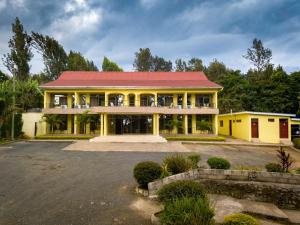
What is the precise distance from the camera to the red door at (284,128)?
23.1 meters

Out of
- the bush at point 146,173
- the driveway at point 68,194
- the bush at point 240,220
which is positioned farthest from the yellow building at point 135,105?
the bush at point 240,220

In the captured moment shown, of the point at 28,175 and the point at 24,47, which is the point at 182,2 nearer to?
the point at 28,175

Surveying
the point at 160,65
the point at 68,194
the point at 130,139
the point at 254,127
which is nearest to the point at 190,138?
the point at 130,139

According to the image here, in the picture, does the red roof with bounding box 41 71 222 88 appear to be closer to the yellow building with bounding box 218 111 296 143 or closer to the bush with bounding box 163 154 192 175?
the yellow building with bounding box 218 111 296 143

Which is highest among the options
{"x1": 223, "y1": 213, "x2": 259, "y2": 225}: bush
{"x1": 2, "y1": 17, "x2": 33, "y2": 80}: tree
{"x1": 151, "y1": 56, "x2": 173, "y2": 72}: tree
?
{"x1": 151, "y1": 56, "x2": 173, "y2": 72}: tree

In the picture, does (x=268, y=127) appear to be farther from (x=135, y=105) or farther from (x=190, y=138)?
(x=135, y=105)

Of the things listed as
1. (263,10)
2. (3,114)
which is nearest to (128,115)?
(3,114)

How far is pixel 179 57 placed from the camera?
5950 centimetres

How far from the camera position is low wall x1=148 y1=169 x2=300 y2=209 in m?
7.62

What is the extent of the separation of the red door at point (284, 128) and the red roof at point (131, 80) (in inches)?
322

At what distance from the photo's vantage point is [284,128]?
76.1ft

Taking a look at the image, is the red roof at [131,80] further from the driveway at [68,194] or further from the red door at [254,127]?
the driveway at [68,194]

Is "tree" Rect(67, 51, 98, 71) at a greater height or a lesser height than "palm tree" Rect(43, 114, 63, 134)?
greater

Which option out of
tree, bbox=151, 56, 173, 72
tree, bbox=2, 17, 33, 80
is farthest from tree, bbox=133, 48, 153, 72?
tree, bbox=2, 17, 33, 80
